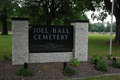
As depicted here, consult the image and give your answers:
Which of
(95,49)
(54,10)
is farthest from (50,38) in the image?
(54,10)

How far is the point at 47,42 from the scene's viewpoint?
7863 mm

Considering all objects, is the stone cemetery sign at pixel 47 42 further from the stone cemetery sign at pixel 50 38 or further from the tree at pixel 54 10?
the tree at pixel 54 10

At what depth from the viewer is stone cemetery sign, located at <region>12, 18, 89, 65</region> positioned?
7281 mm

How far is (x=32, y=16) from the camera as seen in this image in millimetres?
27000

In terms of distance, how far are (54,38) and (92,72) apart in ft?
9.02

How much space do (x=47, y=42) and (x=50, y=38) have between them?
26 centimetres

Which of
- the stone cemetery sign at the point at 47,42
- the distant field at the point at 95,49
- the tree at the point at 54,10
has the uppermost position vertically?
the tree at the point at 54,10

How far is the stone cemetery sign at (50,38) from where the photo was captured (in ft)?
25.1

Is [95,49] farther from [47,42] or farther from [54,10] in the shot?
[54,10]

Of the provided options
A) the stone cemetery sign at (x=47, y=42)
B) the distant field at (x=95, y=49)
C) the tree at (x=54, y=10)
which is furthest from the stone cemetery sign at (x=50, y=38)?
the tree at (x=54, y=10)

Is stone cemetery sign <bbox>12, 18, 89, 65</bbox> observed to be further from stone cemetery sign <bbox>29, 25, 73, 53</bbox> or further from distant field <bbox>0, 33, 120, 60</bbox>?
distant field <bbox>0, 33, 120, 60</bbox>

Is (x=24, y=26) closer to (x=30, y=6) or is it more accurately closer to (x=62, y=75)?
(x=62, y=75)

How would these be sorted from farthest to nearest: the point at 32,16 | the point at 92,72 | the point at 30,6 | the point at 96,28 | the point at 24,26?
the point at 96,28 < the point at 32,16 < the point at 30,6 < the point at 24,26 < the point at 92,72

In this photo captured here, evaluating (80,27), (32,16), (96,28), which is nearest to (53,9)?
(32,16)
